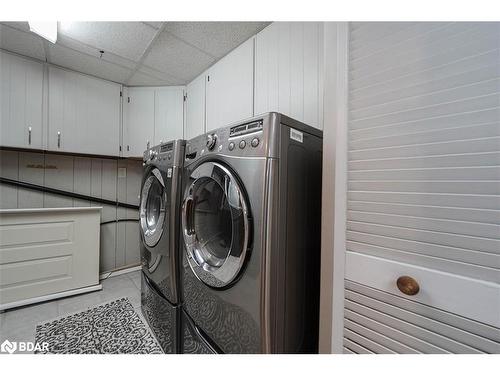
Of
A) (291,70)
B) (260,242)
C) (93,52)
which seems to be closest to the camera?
(260,242)

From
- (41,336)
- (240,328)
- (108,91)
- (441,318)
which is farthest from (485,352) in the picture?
(108,91)

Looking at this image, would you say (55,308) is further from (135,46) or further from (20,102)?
(135,46)

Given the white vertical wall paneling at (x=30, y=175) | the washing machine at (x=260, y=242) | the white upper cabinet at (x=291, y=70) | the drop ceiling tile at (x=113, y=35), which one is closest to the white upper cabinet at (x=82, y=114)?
the white vertical wall paneling at (x=30, y=175)

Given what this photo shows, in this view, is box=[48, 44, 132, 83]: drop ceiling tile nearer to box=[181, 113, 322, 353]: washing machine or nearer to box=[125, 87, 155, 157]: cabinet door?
box=[125, 87, 155, 157]: cabinet door

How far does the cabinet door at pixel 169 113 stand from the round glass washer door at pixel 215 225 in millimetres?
1551

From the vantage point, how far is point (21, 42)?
177 centimetres

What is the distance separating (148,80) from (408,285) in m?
2.74

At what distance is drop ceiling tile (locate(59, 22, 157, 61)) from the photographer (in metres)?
1.52

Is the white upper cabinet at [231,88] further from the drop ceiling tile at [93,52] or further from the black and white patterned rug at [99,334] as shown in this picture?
the black and white patterned rug at [99,334]

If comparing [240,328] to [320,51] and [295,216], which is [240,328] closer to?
[295,216]

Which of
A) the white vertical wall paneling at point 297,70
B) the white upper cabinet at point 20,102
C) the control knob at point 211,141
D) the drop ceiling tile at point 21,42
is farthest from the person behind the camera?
the white upper cabinet at point 20,102

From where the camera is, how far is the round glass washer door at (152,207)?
1.38 meters

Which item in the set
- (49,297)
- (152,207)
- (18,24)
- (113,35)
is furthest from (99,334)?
(18,24)

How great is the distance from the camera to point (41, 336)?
1468 millimetres
